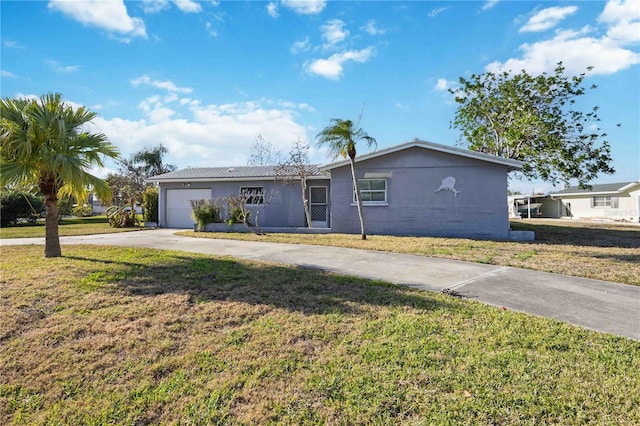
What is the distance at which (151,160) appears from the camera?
36188 millimetres

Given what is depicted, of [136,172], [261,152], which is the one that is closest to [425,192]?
[261,152]

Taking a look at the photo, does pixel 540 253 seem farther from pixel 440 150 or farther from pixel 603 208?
pixel 603 208

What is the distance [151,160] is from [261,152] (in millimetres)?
13409

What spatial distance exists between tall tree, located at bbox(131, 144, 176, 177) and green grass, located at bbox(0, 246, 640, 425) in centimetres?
3389

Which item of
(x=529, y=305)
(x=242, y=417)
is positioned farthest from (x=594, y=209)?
(x=242, y=417)

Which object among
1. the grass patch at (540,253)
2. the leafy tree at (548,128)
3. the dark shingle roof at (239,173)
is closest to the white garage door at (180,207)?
the dark shingle roof at (239,173)

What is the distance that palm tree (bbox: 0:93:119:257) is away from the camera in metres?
6.71

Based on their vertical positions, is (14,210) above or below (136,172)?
below

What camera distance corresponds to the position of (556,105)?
58.6 ft

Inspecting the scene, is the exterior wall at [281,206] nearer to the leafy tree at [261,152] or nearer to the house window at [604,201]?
the leafy tree at [261,152]

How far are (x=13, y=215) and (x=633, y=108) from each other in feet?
112

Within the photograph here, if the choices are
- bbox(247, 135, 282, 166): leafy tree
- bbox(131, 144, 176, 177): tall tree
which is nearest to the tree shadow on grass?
bbox(247, 135, 282, 166): leafy tree

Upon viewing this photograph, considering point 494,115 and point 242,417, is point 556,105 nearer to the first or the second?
point 494,115

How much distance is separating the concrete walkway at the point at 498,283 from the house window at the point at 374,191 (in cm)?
513
